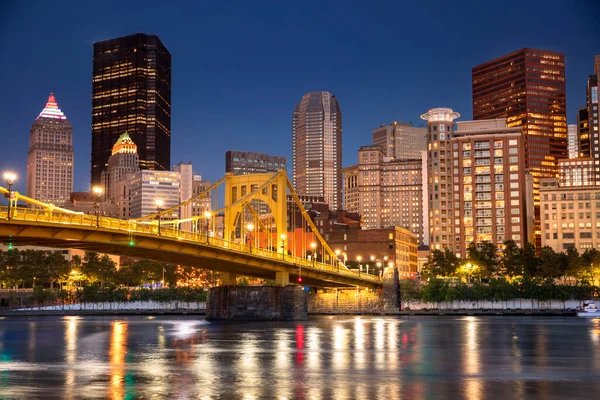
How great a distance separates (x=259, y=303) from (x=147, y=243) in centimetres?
3072

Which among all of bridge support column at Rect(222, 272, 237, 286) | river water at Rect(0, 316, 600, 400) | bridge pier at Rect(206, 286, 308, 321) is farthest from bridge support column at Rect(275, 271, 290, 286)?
river water at Rect(0, 316, 600, 400)

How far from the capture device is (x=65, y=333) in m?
83.6

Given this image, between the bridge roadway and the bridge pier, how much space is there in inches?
85.0

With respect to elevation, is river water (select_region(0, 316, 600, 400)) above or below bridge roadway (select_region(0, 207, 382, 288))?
below

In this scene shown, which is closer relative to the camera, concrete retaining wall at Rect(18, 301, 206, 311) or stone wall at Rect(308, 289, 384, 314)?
stone wall at Rect(308, 289, 384, 314)

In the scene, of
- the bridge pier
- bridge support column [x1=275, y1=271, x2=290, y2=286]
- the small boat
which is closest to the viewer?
the bridge pier

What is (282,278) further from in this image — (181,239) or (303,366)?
(303,366)

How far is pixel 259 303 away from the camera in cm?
10869

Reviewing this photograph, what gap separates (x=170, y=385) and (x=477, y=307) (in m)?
116

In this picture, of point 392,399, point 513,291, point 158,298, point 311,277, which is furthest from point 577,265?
point 392,399

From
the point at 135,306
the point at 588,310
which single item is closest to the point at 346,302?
the point at 588,310

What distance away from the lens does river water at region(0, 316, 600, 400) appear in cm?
3478

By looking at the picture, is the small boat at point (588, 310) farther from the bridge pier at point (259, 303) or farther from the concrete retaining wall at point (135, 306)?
the concrete retaining wall at point (135, 306)

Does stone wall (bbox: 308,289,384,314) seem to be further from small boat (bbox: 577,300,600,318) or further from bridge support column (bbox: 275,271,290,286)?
bridge support column (bbox: 275,271,290,286)
